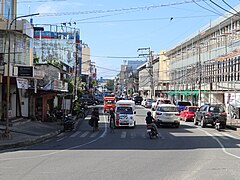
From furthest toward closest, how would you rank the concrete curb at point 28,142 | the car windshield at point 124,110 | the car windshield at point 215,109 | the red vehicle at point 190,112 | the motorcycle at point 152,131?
the red vehicle at point 190,112, the car windshield at point 215,109, the car windshield at point 124,110, the motorcycle at point 152,131, the concrete curb at point 28,142

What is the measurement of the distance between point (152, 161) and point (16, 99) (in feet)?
70.5

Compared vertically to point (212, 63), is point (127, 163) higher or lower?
lower

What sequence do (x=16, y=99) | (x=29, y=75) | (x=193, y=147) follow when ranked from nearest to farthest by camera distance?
(x=193, y=147) < (x=29, y=75) < (x=16, y=99)

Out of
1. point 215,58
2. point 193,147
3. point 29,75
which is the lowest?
point 193,147

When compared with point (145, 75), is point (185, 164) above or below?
below

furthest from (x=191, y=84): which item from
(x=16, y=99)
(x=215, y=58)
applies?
(x=16, y=99)

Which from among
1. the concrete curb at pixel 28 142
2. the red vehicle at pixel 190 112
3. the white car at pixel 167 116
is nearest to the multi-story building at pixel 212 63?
the red vehicle at pixel 190 112

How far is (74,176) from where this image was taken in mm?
10688

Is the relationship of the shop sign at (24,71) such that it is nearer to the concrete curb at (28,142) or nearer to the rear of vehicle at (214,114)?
the concrete curb at (28,142)

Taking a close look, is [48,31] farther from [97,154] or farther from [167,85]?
[97,154]

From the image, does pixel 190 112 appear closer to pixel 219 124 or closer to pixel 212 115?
pixel 212 115

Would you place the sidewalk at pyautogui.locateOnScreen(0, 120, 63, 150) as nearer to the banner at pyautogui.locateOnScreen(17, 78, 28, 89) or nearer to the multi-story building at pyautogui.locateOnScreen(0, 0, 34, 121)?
the multi-story building at pyautogui.locateOnScreen(0, 0, 34, 121)

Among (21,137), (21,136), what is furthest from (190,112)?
(21,137)

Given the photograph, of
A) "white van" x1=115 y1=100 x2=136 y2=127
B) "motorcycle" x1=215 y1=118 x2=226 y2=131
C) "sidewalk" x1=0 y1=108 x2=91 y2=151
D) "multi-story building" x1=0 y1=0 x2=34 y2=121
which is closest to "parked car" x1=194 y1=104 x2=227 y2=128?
"motorcycle" x1=215 y1=118 x2=226 y2=131
